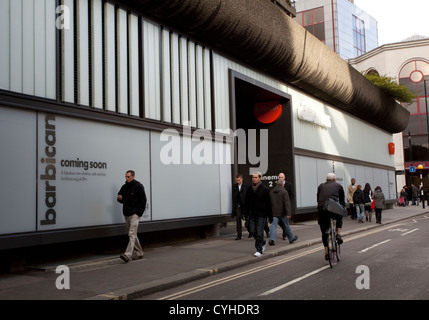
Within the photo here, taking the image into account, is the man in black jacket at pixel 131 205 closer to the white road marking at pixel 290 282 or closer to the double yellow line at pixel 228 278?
the double yellow line at pixel 228 278

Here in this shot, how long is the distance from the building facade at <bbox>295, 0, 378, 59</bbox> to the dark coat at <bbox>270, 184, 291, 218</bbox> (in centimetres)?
4582

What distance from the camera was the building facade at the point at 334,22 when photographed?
5425cm

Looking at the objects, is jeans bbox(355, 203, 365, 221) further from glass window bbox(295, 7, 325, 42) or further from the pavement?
glass window bbox(295, 7, 325, 42)

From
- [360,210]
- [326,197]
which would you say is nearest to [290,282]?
[326,197]

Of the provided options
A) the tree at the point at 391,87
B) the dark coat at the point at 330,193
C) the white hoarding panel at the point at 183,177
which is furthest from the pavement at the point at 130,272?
the tree at the point at 391,87

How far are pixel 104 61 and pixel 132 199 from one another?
347 centimetres

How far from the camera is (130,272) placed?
812 cm

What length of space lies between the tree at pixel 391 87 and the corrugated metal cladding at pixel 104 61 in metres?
19.7

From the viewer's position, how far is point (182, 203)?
12719 millimetres

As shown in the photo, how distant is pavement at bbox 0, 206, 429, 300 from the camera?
21.5ft

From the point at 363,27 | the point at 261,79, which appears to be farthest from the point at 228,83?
the point at 363,27

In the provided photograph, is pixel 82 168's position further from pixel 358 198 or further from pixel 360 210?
pixel 358 198

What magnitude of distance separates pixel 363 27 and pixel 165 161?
59.5 meters

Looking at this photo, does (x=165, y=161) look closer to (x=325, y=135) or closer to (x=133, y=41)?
(x=133, y=41)
